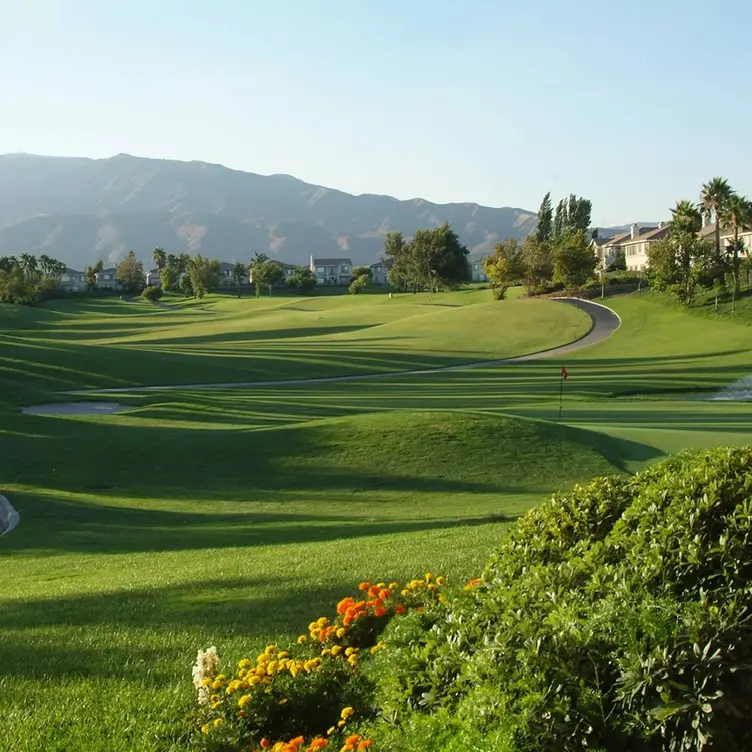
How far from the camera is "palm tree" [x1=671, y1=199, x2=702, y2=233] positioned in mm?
99688

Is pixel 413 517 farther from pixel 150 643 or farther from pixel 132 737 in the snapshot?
pixel 132 737

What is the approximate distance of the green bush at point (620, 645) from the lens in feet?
16.4

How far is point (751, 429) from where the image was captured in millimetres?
33062

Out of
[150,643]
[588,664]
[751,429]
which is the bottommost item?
[751,429]

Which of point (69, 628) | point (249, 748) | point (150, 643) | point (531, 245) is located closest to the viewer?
point (249, 748)

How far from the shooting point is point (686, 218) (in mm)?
100750

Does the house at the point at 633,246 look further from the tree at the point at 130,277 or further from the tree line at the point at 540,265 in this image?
the tree at the point at 130,277

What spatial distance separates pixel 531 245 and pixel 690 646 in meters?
125

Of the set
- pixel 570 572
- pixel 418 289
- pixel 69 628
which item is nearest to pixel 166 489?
pixel 69 628

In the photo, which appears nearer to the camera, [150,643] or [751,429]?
[150,643]

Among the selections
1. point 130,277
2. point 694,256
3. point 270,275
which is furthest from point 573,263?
point 130,277

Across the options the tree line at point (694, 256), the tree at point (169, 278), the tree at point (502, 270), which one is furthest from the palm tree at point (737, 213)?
the tree at point (169, 278)

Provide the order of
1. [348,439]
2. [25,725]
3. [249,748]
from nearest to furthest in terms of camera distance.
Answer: [249,748] < [25,725] < [348,439]

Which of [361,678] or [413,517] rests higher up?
[361,678]
